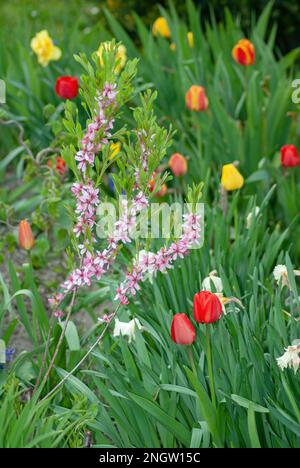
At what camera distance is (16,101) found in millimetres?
3754

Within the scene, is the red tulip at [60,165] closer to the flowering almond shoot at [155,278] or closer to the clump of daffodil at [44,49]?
the flowering almond shoot at [155,278]

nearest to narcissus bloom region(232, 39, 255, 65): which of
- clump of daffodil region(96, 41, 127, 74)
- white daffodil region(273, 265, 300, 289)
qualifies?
clump of daffodil region(96, 41, 127, 74)

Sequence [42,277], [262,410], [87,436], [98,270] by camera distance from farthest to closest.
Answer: [42,277] < [87,436] < [98,270] < [262,410]

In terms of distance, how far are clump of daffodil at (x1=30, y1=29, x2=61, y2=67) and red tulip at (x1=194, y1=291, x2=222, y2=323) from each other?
7.15 feet

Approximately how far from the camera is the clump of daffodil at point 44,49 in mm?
3736

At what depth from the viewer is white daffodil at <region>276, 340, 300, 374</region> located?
1.83m

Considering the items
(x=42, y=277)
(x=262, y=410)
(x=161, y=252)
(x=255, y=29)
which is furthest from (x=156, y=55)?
(x=262, y=410)

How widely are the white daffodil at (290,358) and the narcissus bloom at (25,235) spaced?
95cm

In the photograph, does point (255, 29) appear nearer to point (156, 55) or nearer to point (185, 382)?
point (156, 55)

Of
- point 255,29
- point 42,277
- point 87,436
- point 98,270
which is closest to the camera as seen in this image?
point 98,270

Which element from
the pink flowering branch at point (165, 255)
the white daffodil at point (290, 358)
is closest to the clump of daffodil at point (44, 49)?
the pink flowering branch at point (165, 255)

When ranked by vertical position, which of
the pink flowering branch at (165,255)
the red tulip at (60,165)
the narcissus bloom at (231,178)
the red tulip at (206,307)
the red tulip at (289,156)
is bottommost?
the red tulip at (206,307)

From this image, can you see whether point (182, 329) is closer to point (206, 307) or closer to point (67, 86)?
point (206, 307)

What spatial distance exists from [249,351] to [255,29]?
249 cm
